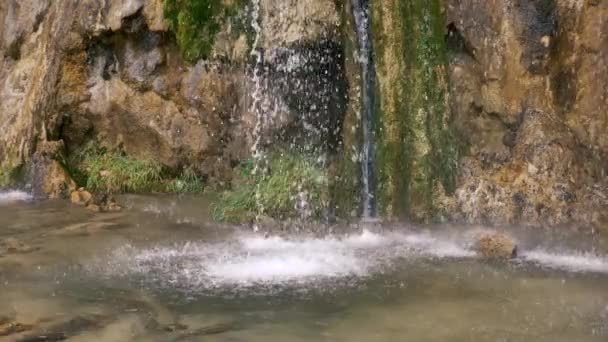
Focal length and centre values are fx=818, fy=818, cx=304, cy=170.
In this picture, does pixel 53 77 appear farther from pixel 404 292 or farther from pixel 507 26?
pixel 404 292

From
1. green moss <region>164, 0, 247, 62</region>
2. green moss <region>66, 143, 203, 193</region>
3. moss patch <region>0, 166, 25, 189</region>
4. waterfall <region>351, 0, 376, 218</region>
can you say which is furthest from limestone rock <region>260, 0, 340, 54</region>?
moss patch <region>0, 166, 25, 189</region>

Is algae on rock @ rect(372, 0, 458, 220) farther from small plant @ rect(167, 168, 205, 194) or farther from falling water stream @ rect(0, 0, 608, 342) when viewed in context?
small plant @ rect(167, 168, 205, 194)

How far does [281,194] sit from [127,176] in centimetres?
270

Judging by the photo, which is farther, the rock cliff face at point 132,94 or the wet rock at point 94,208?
the rock cliff face at point 132,94

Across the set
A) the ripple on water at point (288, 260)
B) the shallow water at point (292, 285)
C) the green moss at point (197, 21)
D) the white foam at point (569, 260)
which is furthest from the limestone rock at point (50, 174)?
the white foam at point (569, 260)

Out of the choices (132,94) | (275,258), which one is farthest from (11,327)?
A: (132,94)

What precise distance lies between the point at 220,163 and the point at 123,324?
5.32 meters

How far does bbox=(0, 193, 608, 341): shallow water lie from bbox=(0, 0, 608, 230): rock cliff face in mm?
787

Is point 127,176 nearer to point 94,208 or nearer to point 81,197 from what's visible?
point 81,197

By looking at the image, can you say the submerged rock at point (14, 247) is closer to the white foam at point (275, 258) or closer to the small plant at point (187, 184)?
the white foam at point (275, 258)

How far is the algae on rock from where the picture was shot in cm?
909

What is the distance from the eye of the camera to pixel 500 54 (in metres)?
9.01

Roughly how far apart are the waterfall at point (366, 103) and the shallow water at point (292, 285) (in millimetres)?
730

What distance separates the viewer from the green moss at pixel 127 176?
10.8m
